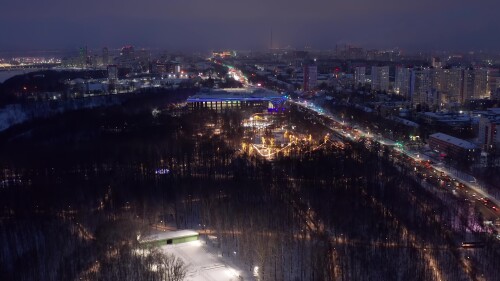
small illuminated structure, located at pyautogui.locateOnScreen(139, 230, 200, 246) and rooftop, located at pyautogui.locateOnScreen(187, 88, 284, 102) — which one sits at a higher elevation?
rooftop, located at pyautogui.locateOnScreen(187, 88, 284, 102)

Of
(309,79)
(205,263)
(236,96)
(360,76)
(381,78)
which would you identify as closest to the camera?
(205,263)

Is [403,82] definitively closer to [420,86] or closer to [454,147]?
[420,86]

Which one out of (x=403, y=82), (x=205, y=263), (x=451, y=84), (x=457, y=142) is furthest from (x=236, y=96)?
(x=205, y=263)

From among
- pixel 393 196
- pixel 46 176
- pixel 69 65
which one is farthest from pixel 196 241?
pixel 69 65

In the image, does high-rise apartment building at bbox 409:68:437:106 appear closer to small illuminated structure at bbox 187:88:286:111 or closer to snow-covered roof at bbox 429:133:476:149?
small illuminated structure at bbox 187:88:286:111

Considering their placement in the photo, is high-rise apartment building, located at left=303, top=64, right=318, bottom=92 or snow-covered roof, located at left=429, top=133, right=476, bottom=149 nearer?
snow-covered roof, located at left=429, top=133, right=476, bottom=149

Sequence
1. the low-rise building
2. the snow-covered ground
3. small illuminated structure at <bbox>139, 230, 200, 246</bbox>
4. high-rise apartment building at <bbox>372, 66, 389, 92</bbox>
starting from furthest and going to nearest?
1. high-rise apartment building at <bbox>372, 66, 389, 92</bbox>
2. the low-rise building
3. small illuminated structure at <bbox>139, 230, 200, 246</bbox>
4. the snow-covered ground

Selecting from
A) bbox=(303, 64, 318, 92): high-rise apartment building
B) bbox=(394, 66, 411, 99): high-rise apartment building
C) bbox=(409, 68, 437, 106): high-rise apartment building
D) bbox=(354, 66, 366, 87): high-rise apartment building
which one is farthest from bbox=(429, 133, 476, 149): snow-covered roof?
bbox=(354, 66, 366, 87): high-rise apartment building

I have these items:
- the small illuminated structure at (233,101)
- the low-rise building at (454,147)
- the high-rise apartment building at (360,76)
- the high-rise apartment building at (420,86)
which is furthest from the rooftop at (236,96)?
the high-rise apartment building at (360,76)

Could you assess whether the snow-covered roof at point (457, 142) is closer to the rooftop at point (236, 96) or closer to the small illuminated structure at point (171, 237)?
the small illuminated structure at point (171, 237)
